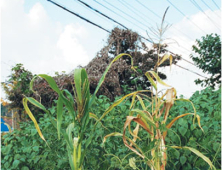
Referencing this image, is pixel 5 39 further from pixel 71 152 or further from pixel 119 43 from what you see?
pixel 119 43

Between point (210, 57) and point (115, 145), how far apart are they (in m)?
9.32

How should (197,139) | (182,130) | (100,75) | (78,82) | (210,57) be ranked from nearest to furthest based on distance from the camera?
(78,82), (182,130), (197,139), (100,75), (210,57)

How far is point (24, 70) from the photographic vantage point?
6.16 m

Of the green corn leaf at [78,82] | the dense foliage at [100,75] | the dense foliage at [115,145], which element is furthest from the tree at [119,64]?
the green corn leaf at [78,82]

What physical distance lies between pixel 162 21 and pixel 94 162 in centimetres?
96

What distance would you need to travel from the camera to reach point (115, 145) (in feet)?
6.61

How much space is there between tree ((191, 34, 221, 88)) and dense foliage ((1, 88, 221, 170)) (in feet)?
27.5

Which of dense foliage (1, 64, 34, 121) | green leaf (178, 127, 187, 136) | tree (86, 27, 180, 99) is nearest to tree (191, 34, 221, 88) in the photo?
tree (86, 27, 180, 99)

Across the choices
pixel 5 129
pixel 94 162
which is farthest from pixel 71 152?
pixel 5 129

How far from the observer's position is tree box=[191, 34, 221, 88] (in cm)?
1030

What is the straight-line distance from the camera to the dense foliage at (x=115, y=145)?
1790 millimetres

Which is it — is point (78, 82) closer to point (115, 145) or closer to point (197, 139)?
point (115, 145)

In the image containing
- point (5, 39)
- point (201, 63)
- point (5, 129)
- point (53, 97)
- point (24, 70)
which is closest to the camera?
point (5, 39)

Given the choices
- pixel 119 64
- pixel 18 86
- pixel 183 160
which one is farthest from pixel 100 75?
pixel 183 160
